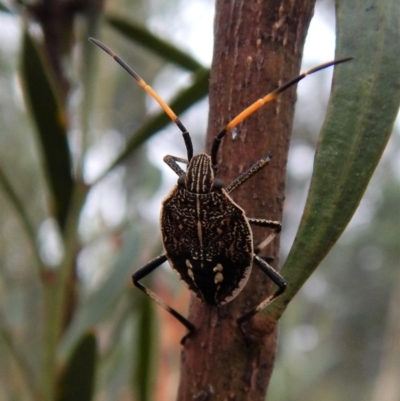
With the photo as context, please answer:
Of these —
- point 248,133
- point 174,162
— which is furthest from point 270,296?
point 174,162

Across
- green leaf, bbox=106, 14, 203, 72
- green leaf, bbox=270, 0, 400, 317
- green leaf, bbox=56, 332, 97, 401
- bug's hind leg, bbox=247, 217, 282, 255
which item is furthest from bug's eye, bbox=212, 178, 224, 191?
green leaf, bbox=106, 14, 203, 72

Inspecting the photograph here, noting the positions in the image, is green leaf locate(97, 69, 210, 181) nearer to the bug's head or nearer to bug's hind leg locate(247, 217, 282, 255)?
the bug's head

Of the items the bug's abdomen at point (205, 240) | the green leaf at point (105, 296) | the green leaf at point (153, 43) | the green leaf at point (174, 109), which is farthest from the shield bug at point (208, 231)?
the green leaf at point (153, 43)

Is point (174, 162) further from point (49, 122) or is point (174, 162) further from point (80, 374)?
point (80, 374)

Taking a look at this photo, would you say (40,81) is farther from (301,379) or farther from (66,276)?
(301,379)

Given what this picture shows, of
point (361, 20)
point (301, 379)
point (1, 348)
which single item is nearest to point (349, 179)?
point (361, 20)

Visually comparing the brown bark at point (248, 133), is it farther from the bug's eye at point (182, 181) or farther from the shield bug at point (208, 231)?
the bug's eye at point (182, 181)
